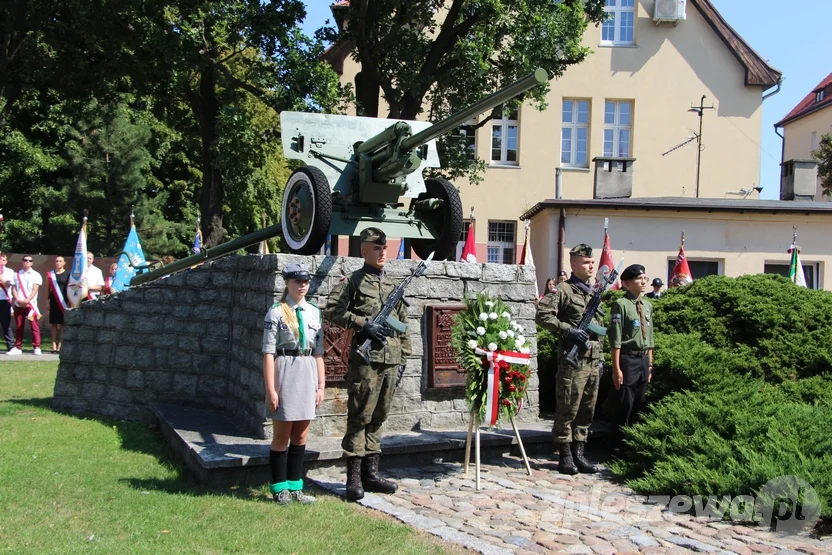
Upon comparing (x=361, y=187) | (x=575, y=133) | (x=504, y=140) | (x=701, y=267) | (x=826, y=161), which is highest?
(x=575, y=133)

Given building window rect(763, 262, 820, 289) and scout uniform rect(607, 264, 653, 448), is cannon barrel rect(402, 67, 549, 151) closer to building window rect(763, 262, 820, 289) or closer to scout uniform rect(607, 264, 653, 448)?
scout uniform rect(607, 264, 653, 448)

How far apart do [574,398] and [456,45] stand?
11.0m

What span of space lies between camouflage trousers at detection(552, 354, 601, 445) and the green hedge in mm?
433

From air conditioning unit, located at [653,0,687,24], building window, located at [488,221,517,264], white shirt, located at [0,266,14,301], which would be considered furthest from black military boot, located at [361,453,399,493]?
air conditioning unit, located at [653,0,687,24]

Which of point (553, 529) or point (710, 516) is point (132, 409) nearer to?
Result: point (553, 529)

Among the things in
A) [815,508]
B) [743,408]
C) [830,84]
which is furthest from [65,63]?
[830,84]

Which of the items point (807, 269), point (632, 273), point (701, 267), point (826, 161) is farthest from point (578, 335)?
point (826, 161)

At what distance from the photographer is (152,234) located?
27422 millimetres

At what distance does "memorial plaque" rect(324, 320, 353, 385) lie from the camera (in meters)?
7.61

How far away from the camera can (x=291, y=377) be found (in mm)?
5977

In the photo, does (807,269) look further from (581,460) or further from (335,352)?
(335,352)

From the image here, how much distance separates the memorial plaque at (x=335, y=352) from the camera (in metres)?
7.61

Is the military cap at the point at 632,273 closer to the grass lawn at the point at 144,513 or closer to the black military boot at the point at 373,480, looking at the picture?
the black military boot at the point at 373,480

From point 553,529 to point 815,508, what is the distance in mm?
1904
